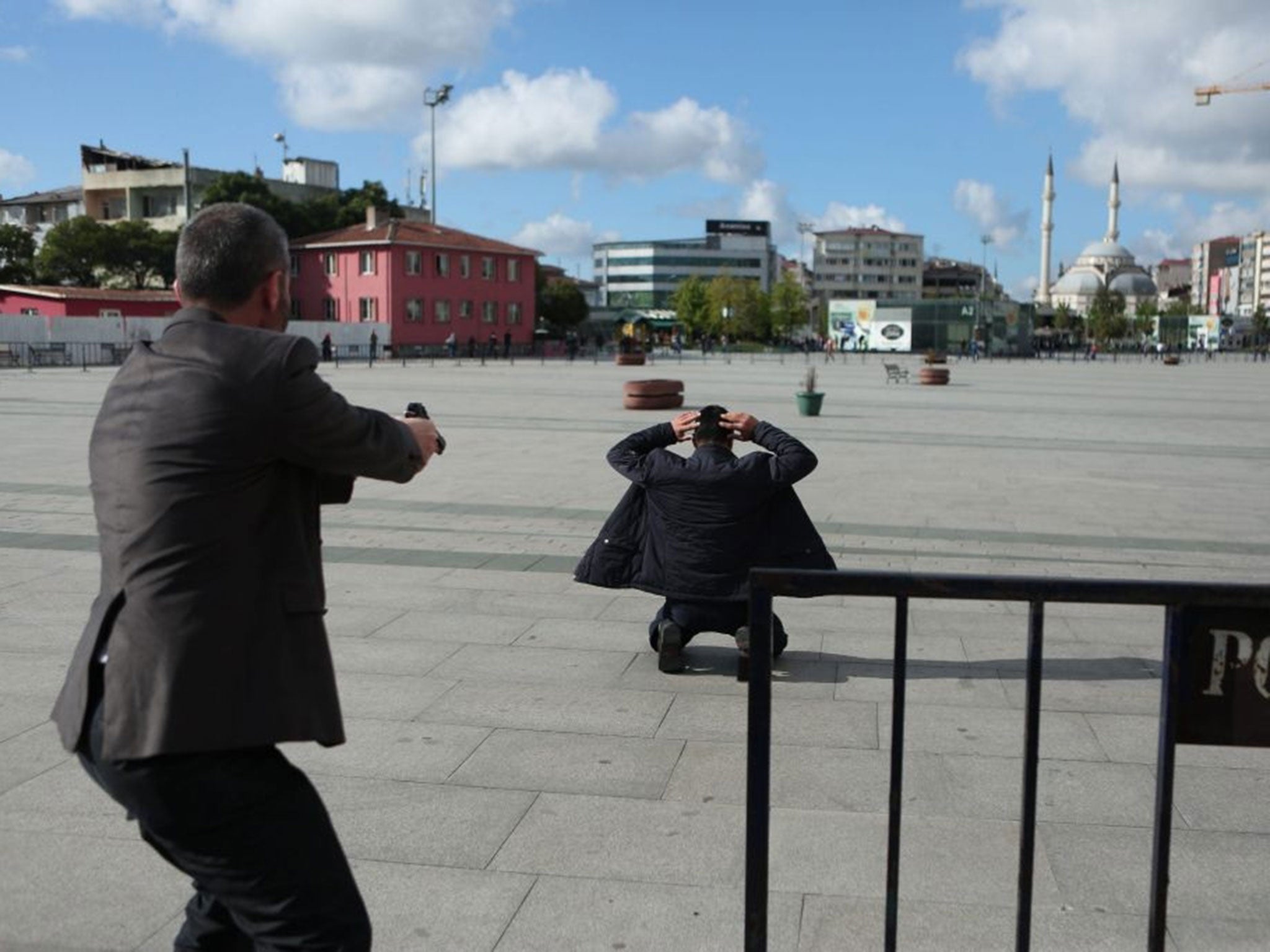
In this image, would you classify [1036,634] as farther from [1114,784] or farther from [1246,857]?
[1114,784]

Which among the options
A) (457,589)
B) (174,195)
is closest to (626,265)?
(174,195)

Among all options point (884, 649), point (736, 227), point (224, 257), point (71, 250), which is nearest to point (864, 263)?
point (736, 227)

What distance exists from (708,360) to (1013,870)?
65.1 metres

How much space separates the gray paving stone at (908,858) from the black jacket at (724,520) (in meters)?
1.76

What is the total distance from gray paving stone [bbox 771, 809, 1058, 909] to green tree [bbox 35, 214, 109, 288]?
237 feet

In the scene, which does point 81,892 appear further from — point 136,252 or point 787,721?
point 136,252

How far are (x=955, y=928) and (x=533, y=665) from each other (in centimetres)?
296

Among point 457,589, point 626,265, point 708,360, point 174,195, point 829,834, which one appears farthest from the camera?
point 626,265

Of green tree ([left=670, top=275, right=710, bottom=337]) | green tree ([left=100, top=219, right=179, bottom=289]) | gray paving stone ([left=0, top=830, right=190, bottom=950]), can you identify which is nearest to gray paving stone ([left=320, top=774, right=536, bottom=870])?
gray paving stone ([left=0, top=830, right=190, bottom=950])

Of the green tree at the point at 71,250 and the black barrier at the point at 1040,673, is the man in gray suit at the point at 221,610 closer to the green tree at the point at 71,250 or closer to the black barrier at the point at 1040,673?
the black barrier at the point at 1040,673

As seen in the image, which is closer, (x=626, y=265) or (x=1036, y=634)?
(x=1036, y=634)

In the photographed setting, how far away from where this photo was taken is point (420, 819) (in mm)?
4082

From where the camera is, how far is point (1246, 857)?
12.7ft

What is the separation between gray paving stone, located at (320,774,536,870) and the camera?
3822mm
